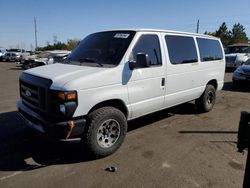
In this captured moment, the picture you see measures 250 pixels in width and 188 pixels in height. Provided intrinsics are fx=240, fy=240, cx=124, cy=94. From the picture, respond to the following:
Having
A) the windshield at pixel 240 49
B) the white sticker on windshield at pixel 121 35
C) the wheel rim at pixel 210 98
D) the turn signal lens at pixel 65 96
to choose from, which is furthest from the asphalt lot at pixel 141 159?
the windshield at pixel 240 49

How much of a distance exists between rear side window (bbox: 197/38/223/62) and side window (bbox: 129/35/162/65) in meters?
1.82

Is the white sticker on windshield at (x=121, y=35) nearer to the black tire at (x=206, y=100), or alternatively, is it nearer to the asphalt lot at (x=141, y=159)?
the asphalt lot at (x=141, y=159)

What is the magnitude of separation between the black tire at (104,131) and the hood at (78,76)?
0.47 metres

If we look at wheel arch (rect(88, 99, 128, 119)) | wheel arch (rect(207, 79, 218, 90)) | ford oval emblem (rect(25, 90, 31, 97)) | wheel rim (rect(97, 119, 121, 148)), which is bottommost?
wheel rim (rect(97, 119, 121, 148))

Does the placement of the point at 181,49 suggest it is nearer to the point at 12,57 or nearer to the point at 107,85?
the point at 107,85

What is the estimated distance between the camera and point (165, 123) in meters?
5.74

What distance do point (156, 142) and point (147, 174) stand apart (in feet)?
3.93

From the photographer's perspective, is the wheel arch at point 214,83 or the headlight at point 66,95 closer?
the headlight at point 66,95

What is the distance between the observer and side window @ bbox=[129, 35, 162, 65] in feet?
14.3

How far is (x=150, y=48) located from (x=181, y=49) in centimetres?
110

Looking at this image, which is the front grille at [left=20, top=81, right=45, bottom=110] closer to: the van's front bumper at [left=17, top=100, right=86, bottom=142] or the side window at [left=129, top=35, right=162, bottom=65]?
the van's front bumper at [left=17, top=100, right=86, bottom=142]

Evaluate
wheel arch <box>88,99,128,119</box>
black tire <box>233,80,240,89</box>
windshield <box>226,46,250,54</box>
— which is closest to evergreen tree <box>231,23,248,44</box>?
windshield <box>226,46,250,54</box>

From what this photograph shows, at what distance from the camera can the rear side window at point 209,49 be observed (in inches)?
241

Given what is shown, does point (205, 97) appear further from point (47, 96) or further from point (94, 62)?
point (47, 96)
